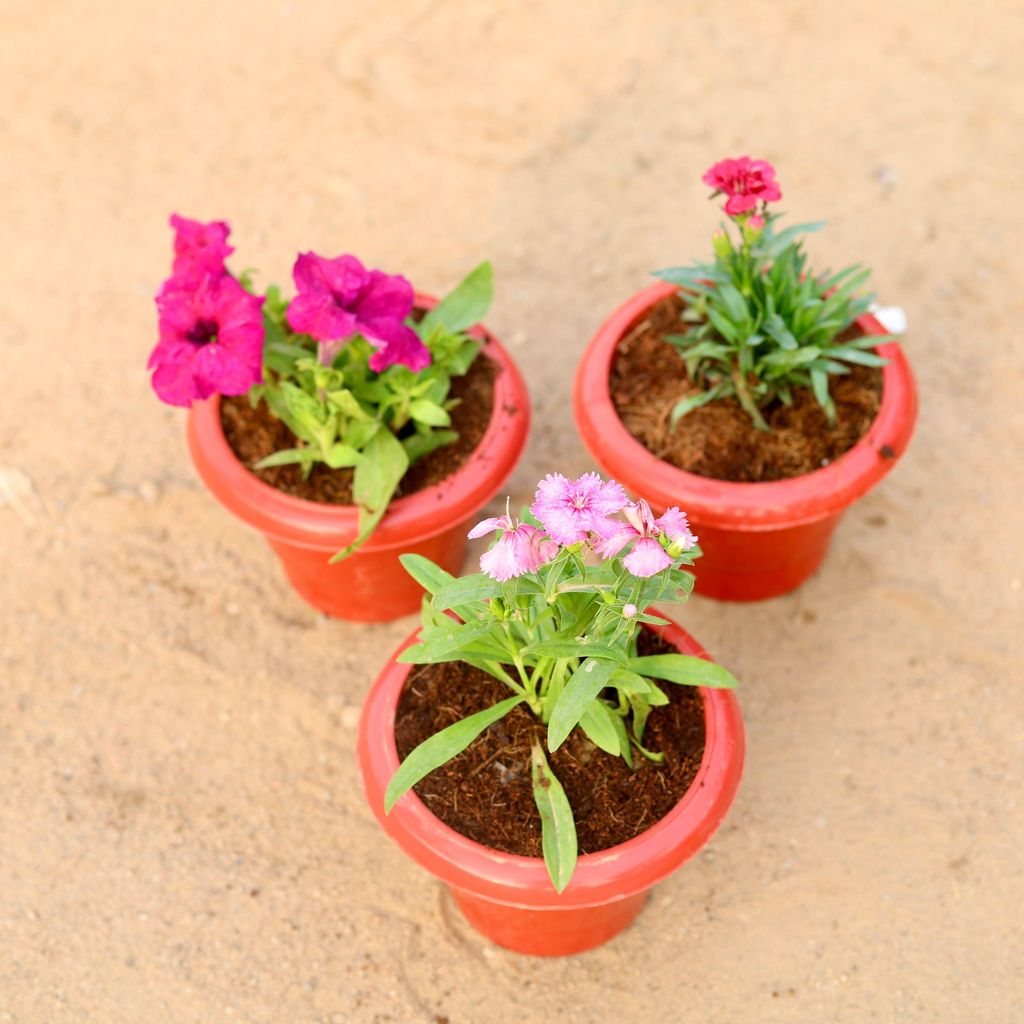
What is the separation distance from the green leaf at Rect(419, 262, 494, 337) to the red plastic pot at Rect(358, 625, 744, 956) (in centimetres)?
77

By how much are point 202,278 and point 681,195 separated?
Answer: 188 cm

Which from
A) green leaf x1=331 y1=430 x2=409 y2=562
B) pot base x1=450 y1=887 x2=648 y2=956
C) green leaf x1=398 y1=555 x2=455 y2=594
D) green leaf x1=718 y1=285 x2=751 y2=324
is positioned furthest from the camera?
green leaf x1=718 y1=285 x2=751 y2=324

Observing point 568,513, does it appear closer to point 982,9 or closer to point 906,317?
point 906,317

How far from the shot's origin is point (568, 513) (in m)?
1.85

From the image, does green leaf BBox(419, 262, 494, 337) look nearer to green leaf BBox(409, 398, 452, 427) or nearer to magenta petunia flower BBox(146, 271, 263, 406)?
green leaf BBox(409, 398, 452, 427)

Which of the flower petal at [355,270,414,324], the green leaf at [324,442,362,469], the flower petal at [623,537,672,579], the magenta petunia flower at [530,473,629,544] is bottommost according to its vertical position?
the green leaf at [324,442,362,469]

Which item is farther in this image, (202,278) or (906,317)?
(906,317)

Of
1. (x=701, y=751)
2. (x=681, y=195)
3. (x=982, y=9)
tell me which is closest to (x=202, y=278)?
(x=701, y=751)

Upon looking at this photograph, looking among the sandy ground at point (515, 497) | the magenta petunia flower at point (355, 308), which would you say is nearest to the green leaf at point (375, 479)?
the magenta petunia flower at point (355, 308)

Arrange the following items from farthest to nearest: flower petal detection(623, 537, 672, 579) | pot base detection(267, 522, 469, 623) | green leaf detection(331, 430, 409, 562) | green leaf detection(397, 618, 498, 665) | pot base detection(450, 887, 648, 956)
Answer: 1. pot base detection(267, 522, 469, 623)
2. green leaf detection(331, 430, 409, 562)
3. pot base detection(450, 887, 648, 956)
4. green leaf detection(397, 618, 498, 665)
5. flower petal detection(623, 537, 672, 579)

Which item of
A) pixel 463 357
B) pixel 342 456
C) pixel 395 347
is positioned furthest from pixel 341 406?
pixel 463 357

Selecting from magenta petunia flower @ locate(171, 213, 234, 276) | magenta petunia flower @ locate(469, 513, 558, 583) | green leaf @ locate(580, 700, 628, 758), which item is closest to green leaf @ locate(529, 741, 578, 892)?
green leaf @ locate(580, 700, 628, 758)

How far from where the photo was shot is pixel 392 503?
108 inches

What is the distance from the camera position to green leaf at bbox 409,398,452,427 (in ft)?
8.93
